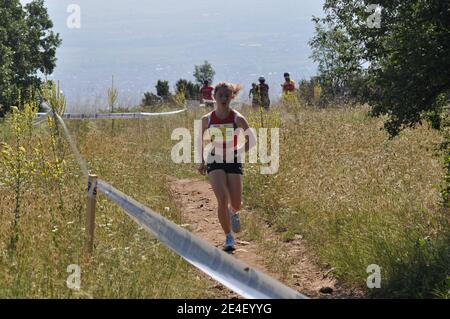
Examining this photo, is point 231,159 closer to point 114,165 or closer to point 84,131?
point 114,165

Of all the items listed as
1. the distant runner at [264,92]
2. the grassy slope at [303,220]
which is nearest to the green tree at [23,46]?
the distant runner at [264,92]

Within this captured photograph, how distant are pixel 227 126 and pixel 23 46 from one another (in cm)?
2985

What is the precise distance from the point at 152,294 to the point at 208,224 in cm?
408

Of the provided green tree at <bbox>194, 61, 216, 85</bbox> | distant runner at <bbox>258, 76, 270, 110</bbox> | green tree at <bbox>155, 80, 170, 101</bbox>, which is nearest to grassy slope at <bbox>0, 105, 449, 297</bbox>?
distant runner at <bbox>258, 76, 270, 110</bbox>

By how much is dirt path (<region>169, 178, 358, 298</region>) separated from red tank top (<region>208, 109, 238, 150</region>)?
1366 millimetres

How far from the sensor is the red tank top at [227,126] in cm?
727

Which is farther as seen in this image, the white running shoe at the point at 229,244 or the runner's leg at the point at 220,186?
the white running shoe at the point at 229,244

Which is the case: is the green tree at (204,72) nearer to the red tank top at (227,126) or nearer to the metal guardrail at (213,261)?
the red tank top at (227,126)

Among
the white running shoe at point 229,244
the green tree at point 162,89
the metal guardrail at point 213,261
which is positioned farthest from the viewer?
the green tree at point 162,89

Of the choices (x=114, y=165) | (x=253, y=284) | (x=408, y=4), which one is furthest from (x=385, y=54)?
(x=114, y=165)

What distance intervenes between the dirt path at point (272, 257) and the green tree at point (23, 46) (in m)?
17.6

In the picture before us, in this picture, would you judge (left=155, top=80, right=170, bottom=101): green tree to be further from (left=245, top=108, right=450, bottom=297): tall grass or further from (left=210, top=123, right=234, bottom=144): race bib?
(left=210, top=123, right=234, bottom=144): race bib

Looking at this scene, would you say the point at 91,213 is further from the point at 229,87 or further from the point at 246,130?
the point at 229,87

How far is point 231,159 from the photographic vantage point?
7.31 m
